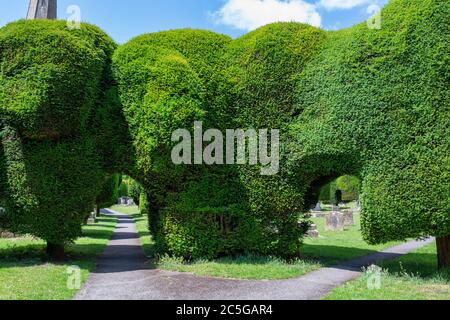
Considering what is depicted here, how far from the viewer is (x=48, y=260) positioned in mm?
12539

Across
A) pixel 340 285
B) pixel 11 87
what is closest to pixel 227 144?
pixel 340 285

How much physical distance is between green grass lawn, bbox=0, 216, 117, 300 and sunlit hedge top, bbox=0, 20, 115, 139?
3609mm

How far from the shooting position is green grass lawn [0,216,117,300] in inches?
324

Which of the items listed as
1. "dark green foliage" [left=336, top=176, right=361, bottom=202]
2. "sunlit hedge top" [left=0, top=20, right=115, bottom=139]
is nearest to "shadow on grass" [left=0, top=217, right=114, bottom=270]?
"sunlit hedge top" [left=0, top=20, right=115, bottom=139]

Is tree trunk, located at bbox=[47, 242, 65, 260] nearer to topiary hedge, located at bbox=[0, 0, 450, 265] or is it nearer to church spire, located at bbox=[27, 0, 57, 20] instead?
topiary hedge, located at bbox=[0, 0, 450, 265]

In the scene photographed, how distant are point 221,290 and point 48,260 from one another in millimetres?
6395

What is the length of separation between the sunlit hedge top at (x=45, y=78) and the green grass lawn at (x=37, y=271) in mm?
3609

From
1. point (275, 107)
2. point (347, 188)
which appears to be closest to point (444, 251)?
Result: point (275, 107)

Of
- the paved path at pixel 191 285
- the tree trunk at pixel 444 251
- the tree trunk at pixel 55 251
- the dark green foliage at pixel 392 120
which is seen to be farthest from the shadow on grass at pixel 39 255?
the tree trunk at pixel 444 251

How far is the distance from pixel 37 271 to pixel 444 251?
34.2 ft

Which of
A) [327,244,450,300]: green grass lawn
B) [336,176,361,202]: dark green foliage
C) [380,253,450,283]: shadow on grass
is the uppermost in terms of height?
[336,176,361,202]: dark green foliage

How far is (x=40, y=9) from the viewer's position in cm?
2178

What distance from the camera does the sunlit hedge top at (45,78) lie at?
11.0 metres

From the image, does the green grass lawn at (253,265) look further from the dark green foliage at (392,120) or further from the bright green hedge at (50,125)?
the bright green hedge at (50,125)
